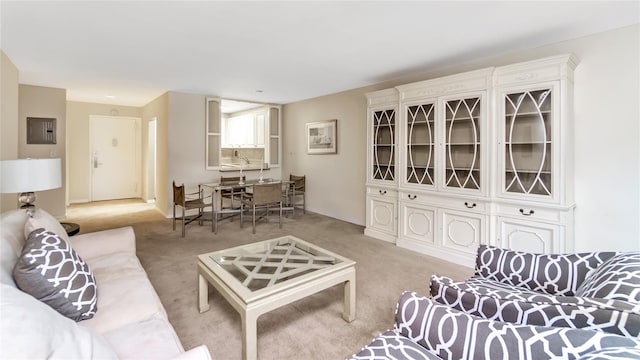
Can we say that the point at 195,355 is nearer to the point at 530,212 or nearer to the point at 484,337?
the point at 484,337

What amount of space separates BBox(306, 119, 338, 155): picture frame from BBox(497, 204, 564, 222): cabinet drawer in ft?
9.89

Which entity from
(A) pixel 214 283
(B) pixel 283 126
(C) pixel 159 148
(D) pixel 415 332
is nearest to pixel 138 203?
(C) pixel 159 148

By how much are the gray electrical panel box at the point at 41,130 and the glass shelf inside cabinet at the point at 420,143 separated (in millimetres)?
5932

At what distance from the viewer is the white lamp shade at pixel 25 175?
2.18 metres

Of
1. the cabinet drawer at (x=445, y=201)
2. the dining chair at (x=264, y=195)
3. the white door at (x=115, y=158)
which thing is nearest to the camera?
the cabinet drawer at (x=445, y=201)

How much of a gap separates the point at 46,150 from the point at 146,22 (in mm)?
4237

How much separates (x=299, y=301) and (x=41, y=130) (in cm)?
554

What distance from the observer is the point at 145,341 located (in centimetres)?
131

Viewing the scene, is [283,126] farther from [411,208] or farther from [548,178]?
[548,178]

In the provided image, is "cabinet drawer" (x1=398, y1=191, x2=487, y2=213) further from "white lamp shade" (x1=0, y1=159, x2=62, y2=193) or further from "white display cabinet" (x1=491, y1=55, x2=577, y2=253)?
"white lamp shade" (x1=0, y1=159, x2=62, y2=193)

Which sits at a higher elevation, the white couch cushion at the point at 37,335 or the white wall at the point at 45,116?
the white wall at the point at 45,116

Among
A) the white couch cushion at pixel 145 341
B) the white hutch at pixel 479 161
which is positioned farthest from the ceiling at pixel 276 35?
the white couch cushion at pixel 145 341

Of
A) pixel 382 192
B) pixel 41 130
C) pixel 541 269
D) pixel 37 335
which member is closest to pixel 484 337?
pixel 541 269

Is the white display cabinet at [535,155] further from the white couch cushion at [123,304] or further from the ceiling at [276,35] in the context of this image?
the white couch cushion at [123,304]
